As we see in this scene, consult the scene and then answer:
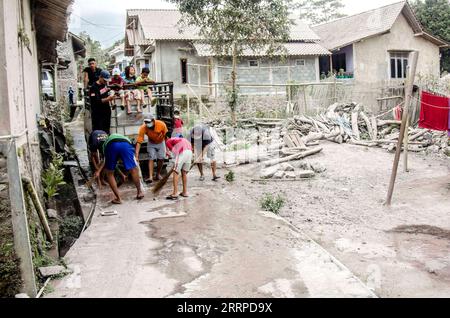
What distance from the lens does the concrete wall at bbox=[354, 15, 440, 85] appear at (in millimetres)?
26125

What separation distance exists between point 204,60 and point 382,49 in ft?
32.2

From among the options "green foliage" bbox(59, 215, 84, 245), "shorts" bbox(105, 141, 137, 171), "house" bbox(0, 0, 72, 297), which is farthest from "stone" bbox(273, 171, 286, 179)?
"house" bbox(0, 0, 72, 297)

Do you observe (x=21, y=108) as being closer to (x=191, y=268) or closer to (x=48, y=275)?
(x=48, y=275)

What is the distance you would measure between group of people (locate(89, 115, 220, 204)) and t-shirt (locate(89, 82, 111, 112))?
3.13 feet

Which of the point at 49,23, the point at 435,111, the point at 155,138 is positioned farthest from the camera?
the point at 435,111

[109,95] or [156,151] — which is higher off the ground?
[109,95]

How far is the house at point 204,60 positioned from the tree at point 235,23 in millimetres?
4299

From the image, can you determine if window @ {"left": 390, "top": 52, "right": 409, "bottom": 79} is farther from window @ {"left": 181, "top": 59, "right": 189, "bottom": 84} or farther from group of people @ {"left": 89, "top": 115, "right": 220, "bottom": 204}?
group of people @ {"left": 89, "top": 115, "right": 220, "bottom": 204}

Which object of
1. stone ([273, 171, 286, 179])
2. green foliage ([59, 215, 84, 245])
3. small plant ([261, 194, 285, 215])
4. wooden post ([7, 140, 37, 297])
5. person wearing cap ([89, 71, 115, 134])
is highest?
person wearing cap ([89, 71, 115, 134])

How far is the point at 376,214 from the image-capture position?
904cm

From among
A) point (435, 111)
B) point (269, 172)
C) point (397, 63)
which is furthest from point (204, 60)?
point (269, 172)

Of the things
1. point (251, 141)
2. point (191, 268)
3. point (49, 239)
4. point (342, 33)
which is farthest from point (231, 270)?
point (342, 33)

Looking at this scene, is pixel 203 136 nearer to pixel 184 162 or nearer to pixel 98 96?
pixel 184 162
